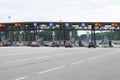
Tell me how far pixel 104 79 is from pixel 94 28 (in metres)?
82.0

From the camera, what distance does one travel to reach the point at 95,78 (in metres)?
13.5

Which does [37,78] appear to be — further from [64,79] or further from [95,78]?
[95,78]

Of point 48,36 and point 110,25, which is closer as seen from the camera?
point 110,25

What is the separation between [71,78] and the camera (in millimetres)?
13297

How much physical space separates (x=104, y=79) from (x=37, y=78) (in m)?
2.37

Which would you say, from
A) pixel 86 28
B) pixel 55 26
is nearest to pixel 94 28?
pixel 86 28

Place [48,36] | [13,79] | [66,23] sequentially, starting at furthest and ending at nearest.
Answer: [48,36], [66,23], [13,79]

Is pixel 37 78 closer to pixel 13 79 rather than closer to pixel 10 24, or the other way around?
pixel 13 79

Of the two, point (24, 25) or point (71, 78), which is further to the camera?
point (24, 25)

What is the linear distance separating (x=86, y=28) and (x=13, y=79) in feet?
277

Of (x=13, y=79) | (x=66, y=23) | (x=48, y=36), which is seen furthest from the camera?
(x=48, y=36)

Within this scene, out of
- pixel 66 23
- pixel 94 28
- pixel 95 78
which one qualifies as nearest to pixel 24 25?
pixel 66 23

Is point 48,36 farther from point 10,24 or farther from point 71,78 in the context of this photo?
point 71,78

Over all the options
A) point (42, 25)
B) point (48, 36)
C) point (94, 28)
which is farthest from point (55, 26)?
point (48, 36)
